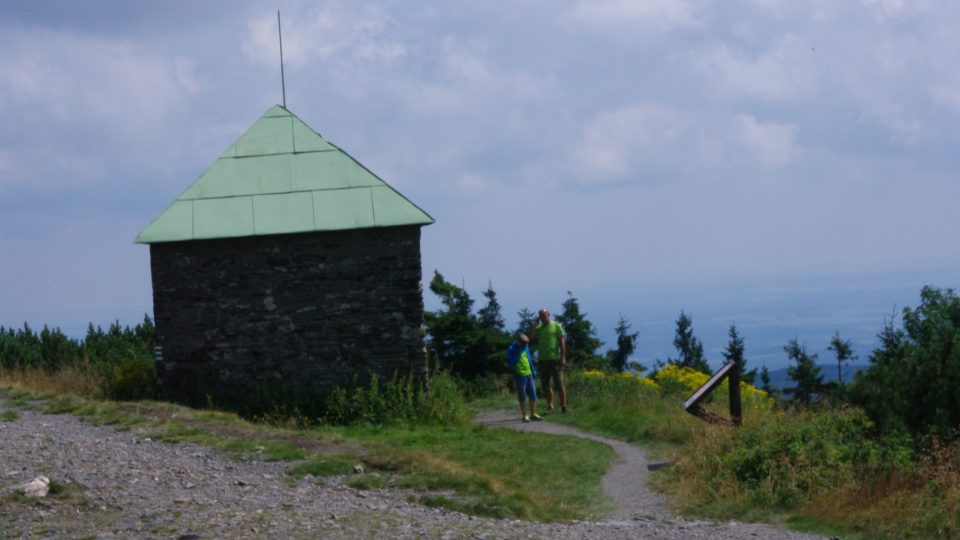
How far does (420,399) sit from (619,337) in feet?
50.8

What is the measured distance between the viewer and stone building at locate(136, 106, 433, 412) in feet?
56.5

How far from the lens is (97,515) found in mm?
8594

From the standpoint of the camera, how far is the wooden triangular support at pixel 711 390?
14.0 meters

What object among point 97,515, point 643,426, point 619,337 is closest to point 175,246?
point 643,426

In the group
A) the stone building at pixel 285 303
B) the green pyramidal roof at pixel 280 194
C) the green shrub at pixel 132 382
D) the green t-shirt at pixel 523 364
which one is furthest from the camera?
the green t-shirt at pixel 523 364

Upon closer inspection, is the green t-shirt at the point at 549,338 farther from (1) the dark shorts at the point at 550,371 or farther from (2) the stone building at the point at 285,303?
(2) the stone building at the point at 285,303

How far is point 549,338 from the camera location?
60.7ft

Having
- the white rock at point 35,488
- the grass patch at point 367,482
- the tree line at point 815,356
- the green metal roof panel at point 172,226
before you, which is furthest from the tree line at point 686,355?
the white rock at point 35,488

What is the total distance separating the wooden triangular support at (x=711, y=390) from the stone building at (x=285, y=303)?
190 inches

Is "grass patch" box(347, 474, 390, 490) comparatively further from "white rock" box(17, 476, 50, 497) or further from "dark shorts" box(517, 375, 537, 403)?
"dark shorts" box(517, 375, 537, 403)

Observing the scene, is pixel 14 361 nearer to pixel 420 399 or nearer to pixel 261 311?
pixel 261 311

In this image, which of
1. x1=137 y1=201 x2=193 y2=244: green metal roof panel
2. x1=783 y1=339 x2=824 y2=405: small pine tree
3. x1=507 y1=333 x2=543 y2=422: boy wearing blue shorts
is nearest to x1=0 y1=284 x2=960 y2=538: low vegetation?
x1=507 y1=333 x2=543 y2=422: boy wearing blue shorts

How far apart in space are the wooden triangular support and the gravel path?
101 inches

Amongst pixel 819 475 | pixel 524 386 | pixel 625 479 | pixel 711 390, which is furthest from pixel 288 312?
pixel 819 475
